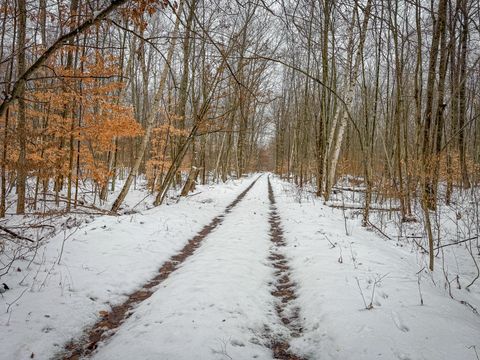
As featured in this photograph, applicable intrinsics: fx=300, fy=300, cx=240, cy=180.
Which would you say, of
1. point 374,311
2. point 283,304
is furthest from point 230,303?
point 374,311

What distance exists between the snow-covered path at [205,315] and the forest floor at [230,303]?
0.6 inches

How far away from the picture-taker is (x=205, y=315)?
333 cm

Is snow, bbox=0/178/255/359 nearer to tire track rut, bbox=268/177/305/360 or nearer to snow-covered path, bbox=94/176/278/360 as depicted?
snow-covered path, bbox=94/176/278/360

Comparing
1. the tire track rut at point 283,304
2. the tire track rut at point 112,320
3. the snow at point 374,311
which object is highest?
the snow at point 374,311

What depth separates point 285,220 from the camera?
9.42 metres

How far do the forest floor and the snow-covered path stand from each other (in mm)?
14

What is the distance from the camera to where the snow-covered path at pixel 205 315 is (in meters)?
2.75

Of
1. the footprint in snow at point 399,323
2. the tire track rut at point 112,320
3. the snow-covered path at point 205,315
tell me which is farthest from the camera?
the footprint in snow at point 399,323

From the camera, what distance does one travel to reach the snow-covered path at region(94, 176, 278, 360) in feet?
9.03

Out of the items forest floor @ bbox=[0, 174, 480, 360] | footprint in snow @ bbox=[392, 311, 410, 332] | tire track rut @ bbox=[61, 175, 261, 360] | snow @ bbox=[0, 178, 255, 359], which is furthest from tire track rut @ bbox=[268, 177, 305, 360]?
snow @ bbox=[0, 178, 255, 359]

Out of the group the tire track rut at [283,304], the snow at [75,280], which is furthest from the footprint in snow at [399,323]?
the snow at [75,280]

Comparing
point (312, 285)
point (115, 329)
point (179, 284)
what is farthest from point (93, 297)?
point (312, 285)

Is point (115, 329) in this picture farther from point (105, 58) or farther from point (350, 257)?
point (105, 58)

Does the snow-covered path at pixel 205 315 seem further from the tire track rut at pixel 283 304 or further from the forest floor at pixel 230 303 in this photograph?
the tire track rut at pixel 283 304
